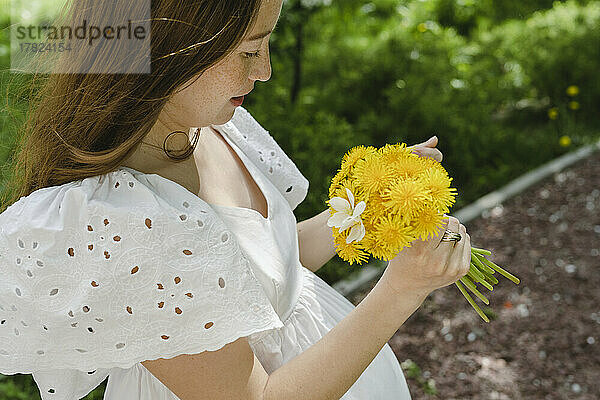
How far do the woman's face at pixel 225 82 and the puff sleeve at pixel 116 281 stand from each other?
0.14 m

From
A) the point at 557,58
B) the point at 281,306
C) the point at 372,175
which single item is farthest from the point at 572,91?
the point at 372,175

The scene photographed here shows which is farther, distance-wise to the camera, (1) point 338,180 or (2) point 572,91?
(2) point 572,91

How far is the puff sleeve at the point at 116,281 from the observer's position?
3.59 ft

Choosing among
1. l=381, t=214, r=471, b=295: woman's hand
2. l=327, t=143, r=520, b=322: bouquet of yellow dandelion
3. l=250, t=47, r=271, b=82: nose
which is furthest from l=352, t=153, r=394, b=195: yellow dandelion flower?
l=250, t=47, r=271, b=82: nose

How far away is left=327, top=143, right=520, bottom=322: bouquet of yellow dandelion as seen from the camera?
1084 mm

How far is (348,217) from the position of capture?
1.16 metres

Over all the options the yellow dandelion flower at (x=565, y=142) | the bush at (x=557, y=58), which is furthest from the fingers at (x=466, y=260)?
the bush at (x=557, y=58)

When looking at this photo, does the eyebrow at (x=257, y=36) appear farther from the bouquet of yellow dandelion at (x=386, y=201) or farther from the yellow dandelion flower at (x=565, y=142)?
the yellow dandelion flower at (x=565, y=142)

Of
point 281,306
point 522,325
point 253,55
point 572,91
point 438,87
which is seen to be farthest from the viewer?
point 572,91

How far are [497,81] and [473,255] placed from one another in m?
4.38

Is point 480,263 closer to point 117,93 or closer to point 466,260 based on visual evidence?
point 466,260

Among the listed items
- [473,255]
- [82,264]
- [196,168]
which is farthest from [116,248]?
[473,255]

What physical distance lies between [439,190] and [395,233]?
97 mm

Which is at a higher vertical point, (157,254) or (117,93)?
(117,93)
